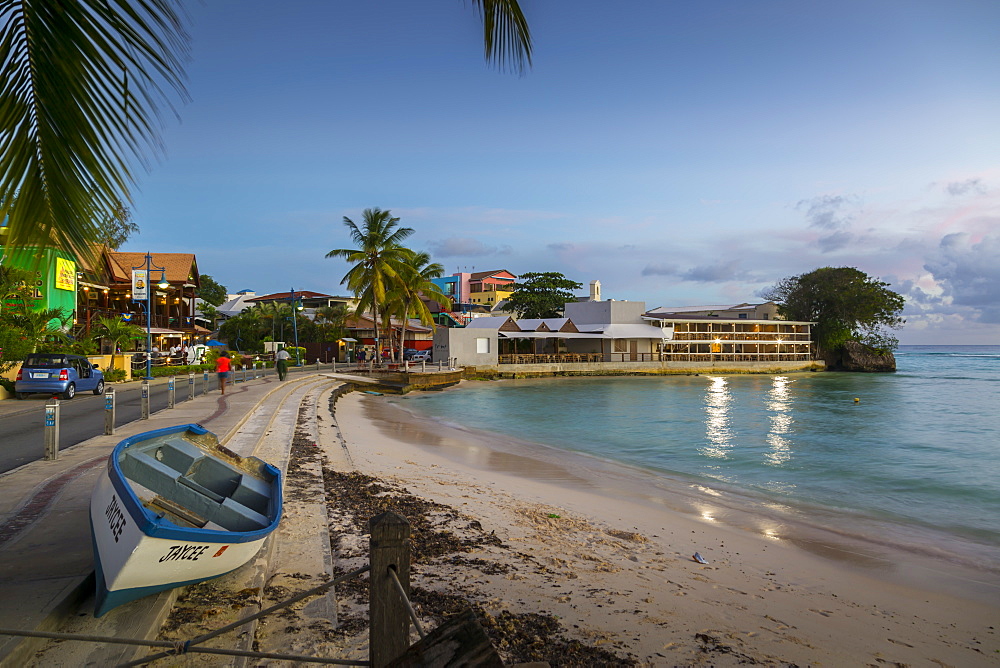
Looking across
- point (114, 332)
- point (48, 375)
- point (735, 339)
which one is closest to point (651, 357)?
point (735, 339)

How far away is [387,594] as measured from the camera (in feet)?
9.68

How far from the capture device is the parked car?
18.6 metres

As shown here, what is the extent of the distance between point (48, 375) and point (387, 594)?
21.0 m

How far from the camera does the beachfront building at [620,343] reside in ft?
158

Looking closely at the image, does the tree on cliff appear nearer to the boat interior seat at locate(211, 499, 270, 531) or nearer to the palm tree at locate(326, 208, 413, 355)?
the palm tree at locate(326, 208, 413, 355)

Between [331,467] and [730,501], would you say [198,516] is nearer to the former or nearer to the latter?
Answer: [331,467]

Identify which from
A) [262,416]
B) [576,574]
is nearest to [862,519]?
[576,574]

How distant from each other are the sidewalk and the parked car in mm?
10145

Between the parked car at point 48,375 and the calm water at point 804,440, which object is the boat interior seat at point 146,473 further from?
the parked car at point 48,375

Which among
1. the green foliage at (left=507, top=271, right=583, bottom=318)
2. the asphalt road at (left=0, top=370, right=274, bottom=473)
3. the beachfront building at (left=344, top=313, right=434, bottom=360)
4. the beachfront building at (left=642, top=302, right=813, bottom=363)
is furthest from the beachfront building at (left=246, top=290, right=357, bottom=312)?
the asphalt road at (left=0, top=370, right=274, bottom=473)

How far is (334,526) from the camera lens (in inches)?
279

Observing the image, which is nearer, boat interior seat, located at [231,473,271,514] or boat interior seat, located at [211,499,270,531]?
boat interior seat, located at [211,499,270,531]

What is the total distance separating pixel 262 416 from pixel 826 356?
68.4 metres

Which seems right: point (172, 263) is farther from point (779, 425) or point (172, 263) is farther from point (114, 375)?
point (779, 425)
